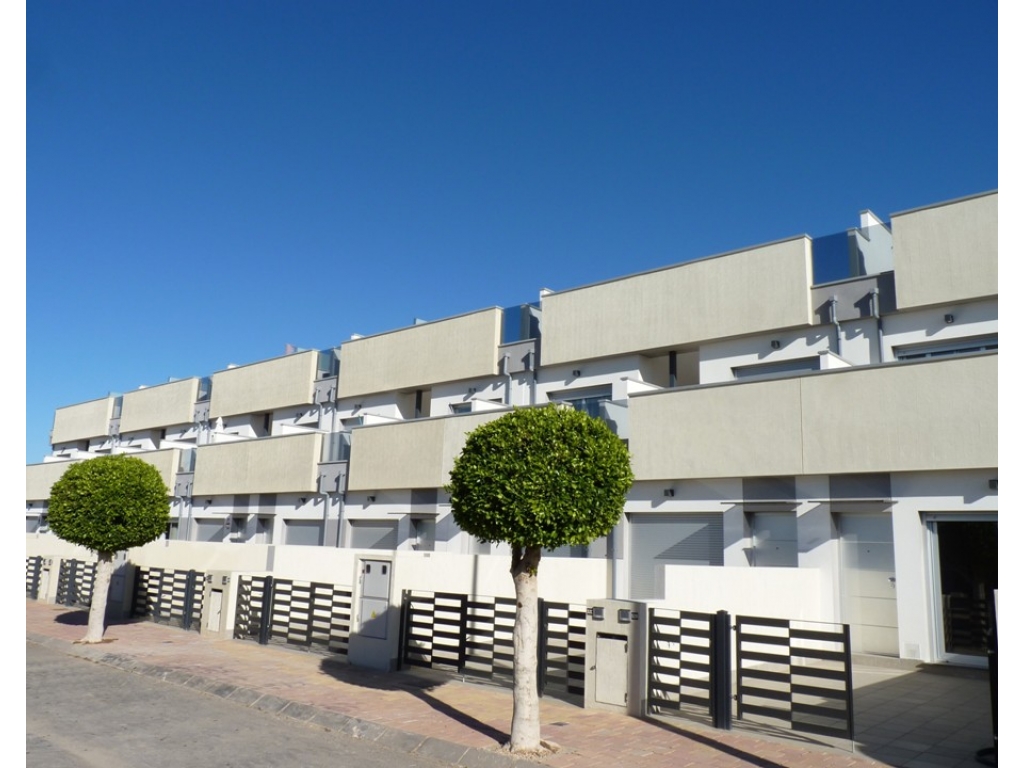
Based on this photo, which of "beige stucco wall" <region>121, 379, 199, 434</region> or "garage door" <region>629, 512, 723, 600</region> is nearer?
"garage door" <region>629, 512, 723, 600</region>

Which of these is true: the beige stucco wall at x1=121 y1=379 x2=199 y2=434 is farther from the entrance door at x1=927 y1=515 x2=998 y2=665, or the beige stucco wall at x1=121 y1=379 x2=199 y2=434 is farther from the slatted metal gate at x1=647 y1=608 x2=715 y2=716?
the entrance door at x1=927 y1=515 x2=998 y2=665

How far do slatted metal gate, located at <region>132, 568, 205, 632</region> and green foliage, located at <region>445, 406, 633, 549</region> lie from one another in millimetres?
14218

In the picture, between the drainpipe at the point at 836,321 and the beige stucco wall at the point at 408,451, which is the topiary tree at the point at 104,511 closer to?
the beige stucco wall at the point at 408,451

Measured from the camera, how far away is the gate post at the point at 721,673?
35.3 ft

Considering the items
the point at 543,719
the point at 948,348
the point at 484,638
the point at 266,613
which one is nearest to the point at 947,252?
the point at 948,348

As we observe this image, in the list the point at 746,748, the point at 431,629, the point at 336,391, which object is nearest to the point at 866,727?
the point at 746,748

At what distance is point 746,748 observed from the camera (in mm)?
9852

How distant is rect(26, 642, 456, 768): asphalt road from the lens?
9445mm

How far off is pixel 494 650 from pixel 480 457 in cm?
499

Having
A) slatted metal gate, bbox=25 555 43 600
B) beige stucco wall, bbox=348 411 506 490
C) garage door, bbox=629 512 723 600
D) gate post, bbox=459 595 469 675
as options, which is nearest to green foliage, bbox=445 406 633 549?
gate post, bbox=459 595 469 675

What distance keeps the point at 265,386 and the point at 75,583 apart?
10734 mm

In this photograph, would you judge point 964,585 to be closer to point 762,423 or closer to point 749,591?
point 749,591

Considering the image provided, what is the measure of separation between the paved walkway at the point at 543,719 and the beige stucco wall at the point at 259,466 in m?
12.3

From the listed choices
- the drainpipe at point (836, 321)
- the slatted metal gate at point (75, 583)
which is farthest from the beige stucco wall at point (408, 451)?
the slatted metal gate at point (75, 583)
